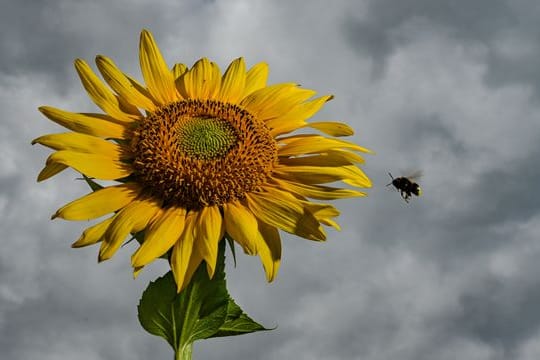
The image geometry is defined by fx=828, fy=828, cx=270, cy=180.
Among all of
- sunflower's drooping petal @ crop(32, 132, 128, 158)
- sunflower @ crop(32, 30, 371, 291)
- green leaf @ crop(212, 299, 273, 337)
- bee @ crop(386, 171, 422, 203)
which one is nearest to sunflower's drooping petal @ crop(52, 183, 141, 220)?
sunflower @ crop(32, 30, 371, 291)

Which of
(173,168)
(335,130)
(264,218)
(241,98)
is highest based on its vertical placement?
(241,98)

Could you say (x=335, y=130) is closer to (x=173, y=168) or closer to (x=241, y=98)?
(x=241, y=98)

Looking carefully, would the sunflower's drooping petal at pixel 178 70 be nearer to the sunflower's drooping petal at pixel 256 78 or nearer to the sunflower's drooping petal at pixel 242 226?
the sunflower's drooping petal at pixel 256 78

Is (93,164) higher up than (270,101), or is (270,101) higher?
(270,101)

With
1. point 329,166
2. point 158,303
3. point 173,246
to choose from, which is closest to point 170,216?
point 173,246

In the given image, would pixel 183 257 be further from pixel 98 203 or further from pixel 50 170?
pixel 50 170

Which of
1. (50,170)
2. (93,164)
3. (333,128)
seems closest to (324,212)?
(333,128)

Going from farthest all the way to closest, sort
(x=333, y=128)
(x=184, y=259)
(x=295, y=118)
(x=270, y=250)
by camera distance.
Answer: (x=295, y=118) → (x=333, y=128) → (x=270, y=250) → (x=184, y=259)
